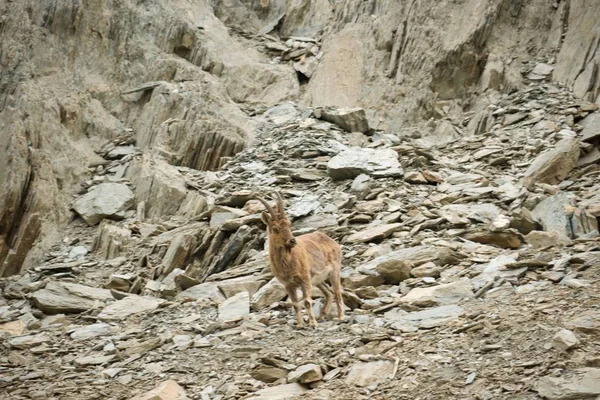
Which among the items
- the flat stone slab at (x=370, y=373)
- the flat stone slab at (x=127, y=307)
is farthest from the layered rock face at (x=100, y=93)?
the flat stone slab at (x=370, y=373)

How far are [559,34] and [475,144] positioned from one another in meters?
7.84

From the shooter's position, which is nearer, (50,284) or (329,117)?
(50,284)

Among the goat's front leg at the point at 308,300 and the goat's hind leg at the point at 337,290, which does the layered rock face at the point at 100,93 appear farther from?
the goat's front leg at the point at 308,300

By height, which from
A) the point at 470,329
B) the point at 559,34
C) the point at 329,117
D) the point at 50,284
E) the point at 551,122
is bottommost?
the point at 50,284

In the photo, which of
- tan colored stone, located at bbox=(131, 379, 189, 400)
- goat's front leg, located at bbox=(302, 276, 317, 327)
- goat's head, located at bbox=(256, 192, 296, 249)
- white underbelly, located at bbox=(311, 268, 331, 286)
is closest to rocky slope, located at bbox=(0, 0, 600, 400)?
tan colored stone, located at bbox=(131, 379, 189, 400)

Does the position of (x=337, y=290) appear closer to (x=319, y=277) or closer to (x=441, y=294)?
(x=319, y=277)

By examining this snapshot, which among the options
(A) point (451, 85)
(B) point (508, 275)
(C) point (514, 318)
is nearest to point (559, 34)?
(A) point (451, 85)

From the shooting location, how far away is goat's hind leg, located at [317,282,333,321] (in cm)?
1095

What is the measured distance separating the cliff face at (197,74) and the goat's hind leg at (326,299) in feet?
38.2

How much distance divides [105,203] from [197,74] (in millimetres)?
→ 9084

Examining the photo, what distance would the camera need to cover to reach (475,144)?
70.3ft

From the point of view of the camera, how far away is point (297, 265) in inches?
416

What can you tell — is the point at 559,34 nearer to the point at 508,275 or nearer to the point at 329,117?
the point at 329,117

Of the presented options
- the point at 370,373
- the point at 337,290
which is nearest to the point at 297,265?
the point at 337,290
